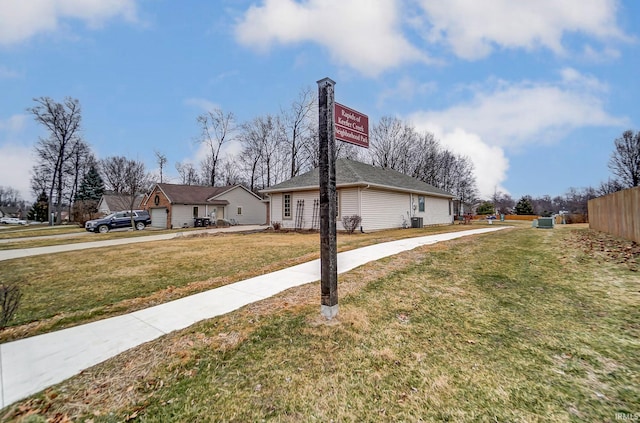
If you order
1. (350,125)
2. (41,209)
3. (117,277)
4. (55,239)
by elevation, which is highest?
(41,209)

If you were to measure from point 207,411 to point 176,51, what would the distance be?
560 inches

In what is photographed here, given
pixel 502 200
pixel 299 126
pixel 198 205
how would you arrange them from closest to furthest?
pixel 198 205
pixel 299 126
pixel 502 200

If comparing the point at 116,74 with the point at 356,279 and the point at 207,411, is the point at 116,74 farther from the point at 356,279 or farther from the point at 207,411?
the point at 207,411

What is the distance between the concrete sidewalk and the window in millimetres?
12302

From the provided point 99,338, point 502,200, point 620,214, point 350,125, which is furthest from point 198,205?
point 502,200

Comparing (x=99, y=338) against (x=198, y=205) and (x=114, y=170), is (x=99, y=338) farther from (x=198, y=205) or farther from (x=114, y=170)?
(x=114, y=170)

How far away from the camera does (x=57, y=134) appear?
32.1m

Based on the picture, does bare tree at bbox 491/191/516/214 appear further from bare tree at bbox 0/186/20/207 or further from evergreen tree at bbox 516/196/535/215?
bare tree at bbox 0/186/20/207

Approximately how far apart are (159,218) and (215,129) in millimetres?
14237

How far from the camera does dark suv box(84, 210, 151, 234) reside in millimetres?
20422

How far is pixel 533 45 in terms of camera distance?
9305 millimetres

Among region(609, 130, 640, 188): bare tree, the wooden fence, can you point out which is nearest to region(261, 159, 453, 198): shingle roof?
the wooden fence

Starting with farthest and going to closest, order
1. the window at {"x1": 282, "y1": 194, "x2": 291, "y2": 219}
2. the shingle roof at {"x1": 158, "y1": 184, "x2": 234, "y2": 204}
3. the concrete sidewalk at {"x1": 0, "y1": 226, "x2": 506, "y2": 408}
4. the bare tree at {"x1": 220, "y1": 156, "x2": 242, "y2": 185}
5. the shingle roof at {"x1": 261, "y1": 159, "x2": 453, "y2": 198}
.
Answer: the bare tree at {"x1": 220, "y1": 156, "x2": 242, "y2": 185}
the shingle roof at {"x1": 158, "y1": 184, "x2": 234, "y2": 204}
the window at {"x1": 282, "y1": 194, "x2": 291, "y2": 219}
the shingle roof at {"x1": 261, "y1": 159, "x2": 453, "y2": 198}
the concrete sidewalk at {"x1": 0, "y1": 226, "x2": 506, "y2": 408}

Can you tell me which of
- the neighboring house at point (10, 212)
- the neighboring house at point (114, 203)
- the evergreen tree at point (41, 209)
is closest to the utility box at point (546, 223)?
the neighboring house at point (114, 203)
